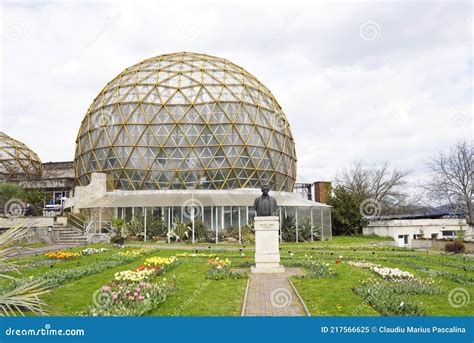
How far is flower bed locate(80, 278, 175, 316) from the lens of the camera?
326 inches

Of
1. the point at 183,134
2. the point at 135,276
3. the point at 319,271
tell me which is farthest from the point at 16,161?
the point at 319,271

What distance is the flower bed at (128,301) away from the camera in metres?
8.28

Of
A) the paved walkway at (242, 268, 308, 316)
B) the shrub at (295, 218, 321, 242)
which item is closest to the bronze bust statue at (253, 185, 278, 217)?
the paved walkway at (242, 268, 308, 316)

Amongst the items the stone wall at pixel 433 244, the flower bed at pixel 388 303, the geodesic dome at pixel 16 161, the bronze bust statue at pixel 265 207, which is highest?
the geodesic dome at pixel 16 161

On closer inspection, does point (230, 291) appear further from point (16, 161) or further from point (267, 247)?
point (16, 161)

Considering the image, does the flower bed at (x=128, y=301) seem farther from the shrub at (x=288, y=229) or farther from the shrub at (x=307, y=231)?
the shrub at (x=307, y=231)

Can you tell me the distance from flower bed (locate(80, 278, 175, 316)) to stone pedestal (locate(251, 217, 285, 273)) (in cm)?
582

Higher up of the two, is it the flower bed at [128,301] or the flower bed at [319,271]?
the flower bed at [128,301]

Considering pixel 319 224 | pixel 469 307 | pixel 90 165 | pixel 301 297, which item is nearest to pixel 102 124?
pixel 90 165

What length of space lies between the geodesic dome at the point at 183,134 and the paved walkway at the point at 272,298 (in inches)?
897

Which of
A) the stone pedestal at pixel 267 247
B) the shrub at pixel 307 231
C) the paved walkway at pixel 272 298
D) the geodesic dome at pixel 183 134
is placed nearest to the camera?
the paved walkway at pixel 272 298

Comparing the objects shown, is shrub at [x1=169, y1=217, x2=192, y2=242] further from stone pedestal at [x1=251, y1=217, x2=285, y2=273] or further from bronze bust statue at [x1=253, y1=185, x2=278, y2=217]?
stone pedestal at [x1=251, y1=217, x2=285, y2=273]

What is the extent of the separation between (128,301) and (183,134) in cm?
2828

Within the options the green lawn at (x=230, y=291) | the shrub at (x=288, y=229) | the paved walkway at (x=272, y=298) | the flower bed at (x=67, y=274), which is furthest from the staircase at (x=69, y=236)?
the paved walkway at (x=272, y=298)
